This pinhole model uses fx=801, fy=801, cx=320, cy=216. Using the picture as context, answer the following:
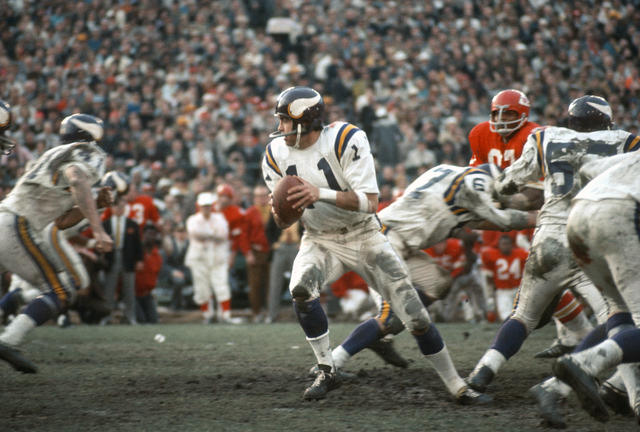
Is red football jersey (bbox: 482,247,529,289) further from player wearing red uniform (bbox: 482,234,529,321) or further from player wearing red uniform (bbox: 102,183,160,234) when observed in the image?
player wearing red uniform (bbox: 102,183,160,234)

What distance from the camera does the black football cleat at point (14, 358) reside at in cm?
521

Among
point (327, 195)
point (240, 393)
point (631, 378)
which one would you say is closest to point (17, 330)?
point (240, 393)

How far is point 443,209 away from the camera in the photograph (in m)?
5.64

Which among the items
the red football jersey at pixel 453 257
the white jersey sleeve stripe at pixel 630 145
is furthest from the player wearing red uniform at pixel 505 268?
the white jersey sleeve stripe at pixel 630 145

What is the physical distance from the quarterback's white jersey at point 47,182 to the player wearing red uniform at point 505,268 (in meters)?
6.02

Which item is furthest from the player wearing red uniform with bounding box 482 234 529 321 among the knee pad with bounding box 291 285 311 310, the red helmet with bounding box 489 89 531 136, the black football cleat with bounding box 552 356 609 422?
the black football cleat with bounding box 552 356 609 422

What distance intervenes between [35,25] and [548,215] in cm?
1447

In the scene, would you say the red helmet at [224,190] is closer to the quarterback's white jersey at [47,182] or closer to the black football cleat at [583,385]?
the quarterback's white jersey at [47,182]

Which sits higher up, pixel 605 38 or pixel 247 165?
pixel 605 38

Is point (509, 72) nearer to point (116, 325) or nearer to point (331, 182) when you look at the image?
point (116, 325)

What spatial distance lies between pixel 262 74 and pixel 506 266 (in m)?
7.51

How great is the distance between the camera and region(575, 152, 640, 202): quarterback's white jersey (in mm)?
3727

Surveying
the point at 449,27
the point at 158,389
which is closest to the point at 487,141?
the point at 158,389

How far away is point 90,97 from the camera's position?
47.5ft
